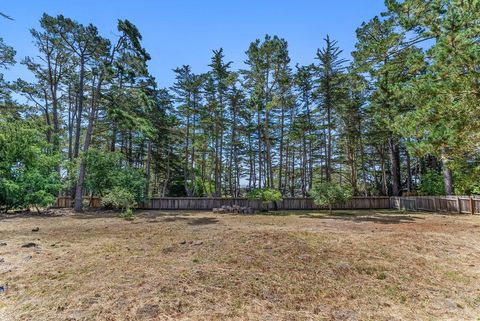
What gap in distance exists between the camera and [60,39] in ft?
55.6

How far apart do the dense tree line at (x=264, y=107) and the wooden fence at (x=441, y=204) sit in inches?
36.2

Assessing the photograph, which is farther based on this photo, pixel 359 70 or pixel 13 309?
pixel 359 70

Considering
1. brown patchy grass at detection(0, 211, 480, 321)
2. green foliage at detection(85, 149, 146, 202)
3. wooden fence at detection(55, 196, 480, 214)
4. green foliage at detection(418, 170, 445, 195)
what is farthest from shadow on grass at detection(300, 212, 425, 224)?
green foliage at detection(85, 149, 146, 202)

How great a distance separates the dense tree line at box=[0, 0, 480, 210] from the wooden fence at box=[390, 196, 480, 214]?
919mm

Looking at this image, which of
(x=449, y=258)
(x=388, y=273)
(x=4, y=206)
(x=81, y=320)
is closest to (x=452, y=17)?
(x=449, y=258)

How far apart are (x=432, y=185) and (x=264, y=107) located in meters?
14.1

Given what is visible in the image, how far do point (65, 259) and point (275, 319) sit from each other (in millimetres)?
4496

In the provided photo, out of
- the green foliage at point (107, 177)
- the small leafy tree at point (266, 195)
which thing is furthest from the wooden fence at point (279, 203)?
the green foliage at point (107, 177)

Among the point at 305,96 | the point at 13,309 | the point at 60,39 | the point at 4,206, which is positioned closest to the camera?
the point at 13,309

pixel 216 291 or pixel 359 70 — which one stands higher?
pixel 359 70

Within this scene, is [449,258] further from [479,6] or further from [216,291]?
[479,6]

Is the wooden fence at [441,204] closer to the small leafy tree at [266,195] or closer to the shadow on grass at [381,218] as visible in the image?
the shadow on grass at [381,218]

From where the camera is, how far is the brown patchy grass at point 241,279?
2842mm

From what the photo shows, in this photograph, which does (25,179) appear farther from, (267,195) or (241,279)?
(241,279)
